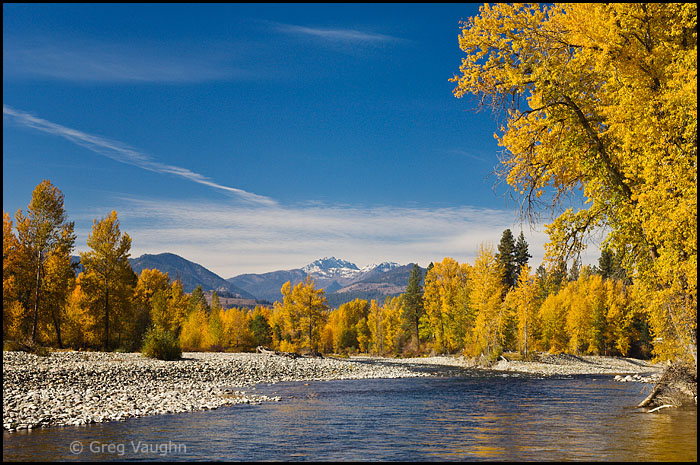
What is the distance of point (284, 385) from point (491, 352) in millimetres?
29227

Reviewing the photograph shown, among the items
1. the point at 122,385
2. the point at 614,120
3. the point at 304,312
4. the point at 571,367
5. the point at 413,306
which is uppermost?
the point at 614,120

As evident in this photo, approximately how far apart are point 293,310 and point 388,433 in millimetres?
54861

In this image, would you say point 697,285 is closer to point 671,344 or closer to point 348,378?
point 671,344

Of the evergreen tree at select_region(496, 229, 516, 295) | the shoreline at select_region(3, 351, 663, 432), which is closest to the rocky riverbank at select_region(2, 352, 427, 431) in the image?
the shoreline at select_region(3, 351, 663, 432)

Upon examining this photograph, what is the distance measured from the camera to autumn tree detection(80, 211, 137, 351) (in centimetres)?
4919

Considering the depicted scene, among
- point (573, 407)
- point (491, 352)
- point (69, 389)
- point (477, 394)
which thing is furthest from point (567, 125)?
point (491, 352)

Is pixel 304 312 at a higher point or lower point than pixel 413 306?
higher

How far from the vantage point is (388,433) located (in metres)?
15.5

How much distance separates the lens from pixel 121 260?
51469 mm

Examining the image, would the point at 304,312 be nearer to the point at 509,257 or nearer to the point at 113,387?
the point at 509,257

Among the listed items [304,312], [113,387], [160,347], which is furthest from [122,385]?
[304,312]

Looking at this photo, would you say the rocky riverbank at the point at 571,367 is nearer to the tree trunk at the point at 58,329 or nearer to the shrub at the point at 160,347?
the shrub at the point at 160,347

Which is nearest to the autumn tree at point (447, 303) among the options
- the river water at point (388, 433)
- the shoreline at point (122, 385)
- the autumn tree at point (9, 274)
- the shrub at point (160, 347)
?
the shoreline at point (122, 385)

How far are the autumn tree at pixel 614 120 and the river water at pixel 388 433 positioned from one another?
4.02 metres
